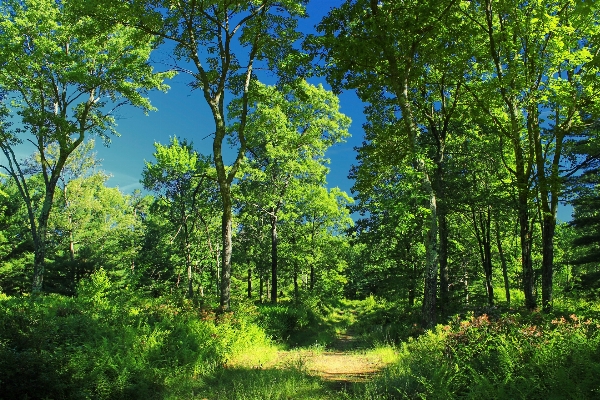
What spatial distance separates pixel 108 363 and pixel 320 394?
3.79 m

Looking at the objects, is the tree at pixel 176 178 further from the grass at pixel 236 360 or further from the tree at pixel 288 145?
the grass at pixel 236 360

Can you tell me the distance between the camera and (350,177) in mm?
17062

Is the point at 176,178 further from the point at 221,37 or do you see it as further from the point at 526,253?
the point at 526,253

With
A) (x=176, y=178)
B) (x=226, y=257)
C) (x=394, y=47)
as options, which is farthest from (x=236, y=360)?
(x=176, y=178)

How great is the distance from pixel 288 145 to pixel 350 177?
6075 millimetres

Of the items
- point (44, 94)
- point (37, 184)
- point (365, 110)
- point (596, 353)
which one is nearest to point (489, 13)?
point (365, 110)

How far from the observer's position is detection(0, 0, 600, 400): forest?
5988 mm

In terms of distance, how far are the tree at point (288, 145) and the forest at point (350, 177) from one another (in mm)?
145

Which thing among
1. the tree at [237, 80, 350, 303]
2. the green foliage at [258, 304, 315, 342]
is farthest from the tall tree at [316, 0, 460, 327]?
the tree at [237, 80, 350, 303]

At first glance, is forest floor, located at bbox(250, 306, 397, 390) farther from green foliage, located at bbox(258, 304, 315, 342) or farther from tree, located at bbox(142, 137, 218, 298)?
tree, located at bbox(142, 137, 218, 298)

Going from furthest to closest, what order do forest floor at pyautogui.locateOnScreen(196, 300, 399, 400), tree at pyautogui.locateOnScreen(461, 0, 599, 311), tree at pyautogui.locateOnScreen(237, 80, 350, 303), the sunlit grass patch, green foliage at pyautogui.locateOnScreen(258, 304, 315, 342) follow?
tree at pyautogui.locateOnScreen(237, 80, 350, 303)
green foliage at pyautogui.locateOnScreen(258, 304, 315, 342)
tree at pyautogui.locateOnScreen(461, 0, 599, 311)
forest floor at pyautogui.locateOnScreen(196, 300, 399, 400)
the sunlit grass patch

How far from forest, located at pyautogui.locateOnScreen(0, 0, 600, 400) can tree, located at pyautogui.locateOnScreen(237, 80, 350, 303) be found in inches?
5.7

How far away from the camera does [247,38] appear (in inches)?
497

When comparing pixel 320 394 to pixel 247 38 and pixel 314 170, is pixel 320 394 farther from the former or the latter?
pixel 314 170
